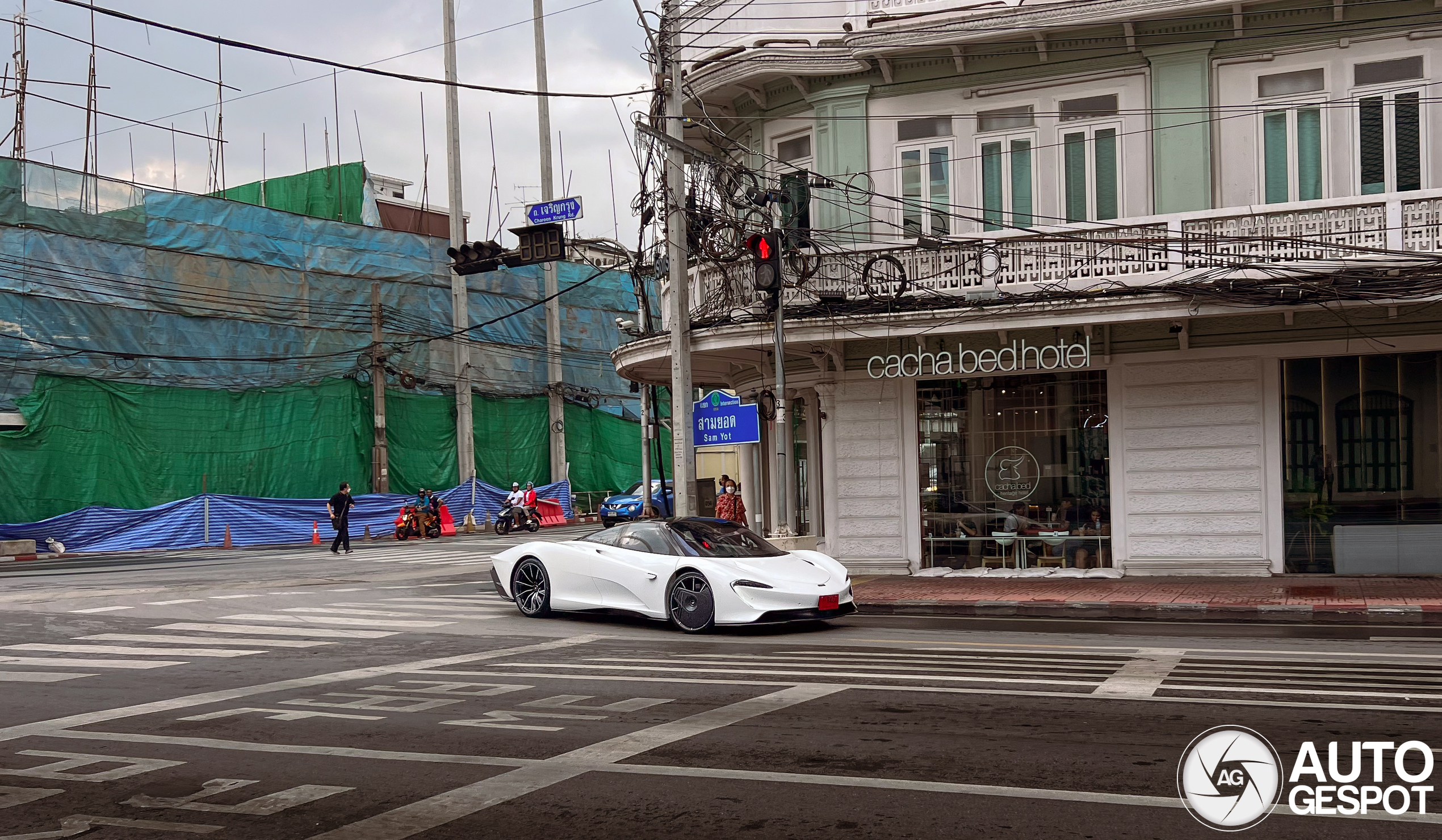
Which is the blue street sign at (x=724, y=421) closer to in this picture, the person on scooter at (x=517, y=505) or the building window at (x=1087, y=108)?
the building window at (x=1087, y=108)

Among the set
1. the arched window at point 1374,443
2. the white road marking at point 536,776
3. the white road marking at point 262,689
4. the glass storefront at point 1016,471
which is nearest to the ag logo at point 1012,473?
the glass storefront at point 1016,471

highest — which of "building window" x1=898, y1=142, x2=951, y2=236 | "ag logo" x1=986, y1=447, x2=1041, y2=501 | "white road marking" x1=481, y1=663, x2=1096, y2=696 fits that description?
"building window" x1=898, y1=142, x2=951, y2=236

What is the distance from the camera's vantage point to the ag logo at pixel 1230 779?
5812 mm

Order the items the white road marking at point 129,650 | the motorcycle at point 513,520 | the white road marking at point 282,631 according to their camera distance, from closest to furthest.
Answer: the white road marking at point 129,650 → the white road marking at point 282,631 → the motorcycle at point 513,520

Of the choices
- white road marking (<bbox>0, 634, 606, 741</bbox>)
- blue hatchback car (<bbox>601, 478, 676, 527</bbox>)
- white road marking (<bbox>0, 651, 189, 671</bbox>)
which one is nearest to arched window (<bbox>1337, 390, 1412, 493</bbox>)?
white road marking (<bbox>0, 634, 606, 741</bbox>)

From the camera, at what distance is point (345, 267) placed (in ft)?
140

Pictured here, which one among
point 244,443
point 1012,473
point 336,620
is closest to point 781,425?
point 1012,473

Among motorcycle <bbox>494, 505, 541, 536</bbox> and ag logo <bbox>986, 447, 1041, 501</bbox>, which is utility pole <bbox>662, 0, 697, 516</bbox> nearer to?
ag logo <bbox>986, 447, 1041, 501</bbox>

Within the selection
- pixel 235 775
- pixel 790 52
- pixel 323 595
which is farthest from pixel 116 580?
pixel 235 775

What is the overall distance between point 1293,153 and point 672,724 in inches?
588

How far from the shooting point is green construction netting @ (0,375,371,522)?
107 feet

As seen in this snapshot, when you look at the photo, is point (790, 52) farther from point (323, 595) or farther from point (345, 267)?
point (345, 267)

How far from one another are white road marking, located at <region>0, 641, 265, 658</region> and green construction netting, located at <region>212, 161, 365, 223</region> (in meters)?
35.6

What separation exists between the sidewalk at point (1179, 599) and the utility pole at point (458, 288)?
27218 mm
